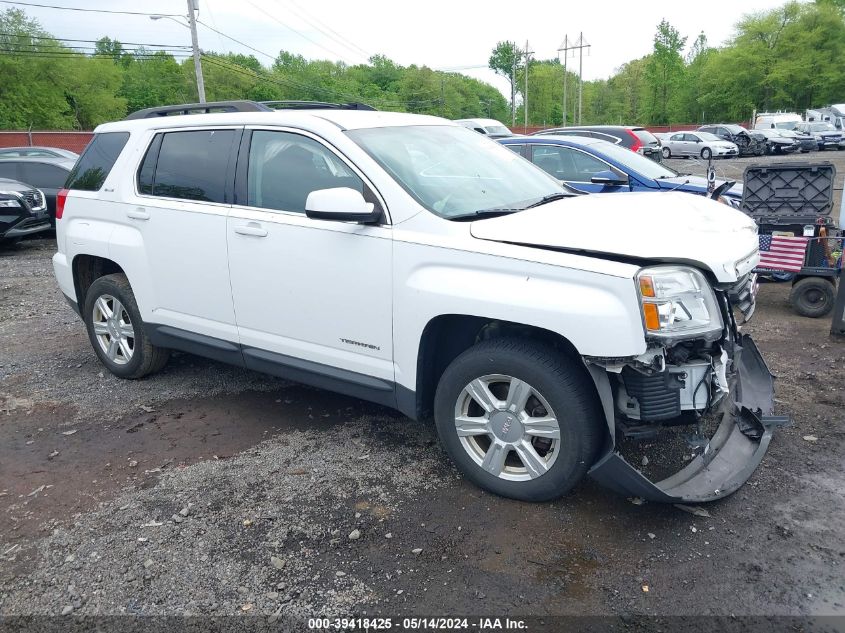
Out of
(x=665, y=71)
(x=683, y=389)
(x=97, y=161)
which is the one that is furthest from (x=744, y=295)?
(x=665, y=71)

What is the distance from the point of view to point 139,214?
4719mm

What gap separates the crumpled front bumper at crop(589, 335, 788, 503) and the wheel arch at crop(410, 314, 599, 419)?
596 millimetres

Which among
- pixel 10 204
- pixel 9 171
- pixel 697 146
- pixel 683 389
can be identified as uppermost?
pixel 697 146

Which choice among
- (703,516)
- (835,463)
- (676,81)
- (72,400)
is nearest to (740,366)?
(835,463)

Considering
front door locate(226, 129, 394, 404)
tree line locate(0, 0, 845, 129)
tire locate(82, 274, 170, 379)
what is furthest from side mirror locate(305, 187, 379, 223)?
tree line locate(0, 0, 845, 129)

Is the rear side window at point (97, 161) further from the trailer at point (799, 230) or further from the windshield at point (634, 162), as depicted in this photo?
the windshield at point (634, 162)

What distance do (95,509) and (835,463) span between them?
4026 millimetres

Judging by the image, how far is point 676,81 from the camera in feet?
226

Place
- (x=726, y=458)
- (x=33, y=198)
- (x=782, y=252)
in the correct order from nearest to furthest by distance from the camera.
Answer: (x=726, y=458) < (x=782, y=252) < (x=33, y=198)

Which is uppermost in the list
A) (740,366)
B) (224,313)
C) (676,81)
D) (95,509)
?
(676,81)

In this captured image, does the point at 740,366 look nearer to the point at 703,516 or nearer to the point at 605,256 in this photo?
the point at 703,516

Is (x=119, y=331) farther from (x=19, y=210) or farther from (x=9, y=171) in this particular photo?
(x=9, y=171)

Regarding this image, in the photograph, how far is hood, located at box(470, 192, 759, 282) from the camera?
2949mm

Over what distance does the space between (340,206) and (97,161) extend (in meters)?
2.76
